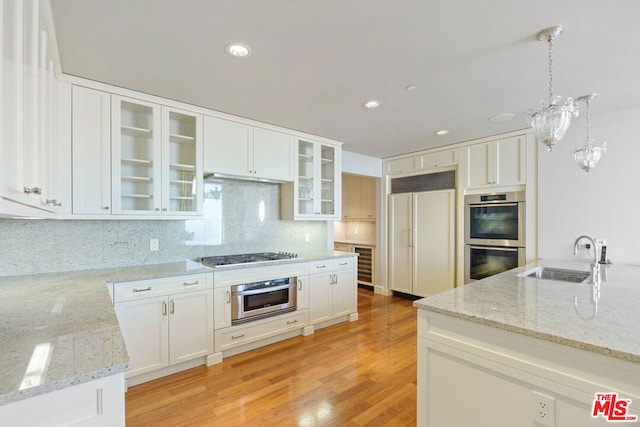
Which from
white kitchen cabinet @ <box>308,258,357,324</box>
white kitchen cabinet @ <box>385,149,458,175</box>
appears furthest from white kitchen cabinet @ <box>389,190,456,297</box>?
white kitchen cabinet @ <box>308,258,357,324</box>

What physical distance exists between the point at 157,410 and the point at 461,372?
2.02 m

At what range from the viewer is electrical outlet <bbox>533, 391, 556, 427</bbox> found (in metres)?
1.15

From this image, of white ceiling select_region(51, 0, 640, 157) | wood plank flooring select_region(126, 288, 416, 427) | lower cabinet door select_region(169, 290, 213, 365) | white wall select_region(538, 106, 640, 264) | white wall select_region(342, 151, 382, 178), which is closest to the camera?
white ceiling select_region(51, 0, 640, 157)

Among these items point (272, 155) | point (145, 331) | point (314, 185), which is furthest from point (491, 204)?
point (145, 331)

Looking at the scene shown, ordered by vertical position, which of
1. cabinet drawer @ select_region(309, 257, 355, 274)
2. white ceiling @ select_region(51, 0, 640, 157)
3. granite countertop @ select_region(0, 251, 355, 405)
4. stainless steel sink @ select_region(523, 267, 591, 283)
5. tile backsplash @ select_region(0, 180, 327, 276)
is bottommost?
cabinet drawer @ select_region(309, 257, 355, 274)

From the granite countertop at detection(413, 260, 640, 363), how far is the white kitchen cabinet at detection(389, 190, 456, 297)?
223 centimetres

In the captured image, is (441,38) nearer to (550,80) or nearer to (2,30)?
(550,80)

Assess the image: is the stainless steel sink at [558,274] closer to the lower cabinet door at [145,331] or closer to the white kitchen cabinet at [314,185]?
the white kitchen cabinet at [314,185]

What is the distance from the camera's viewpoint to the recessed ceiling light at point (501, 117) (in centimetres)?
306

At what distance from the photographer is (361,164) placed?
482 cm

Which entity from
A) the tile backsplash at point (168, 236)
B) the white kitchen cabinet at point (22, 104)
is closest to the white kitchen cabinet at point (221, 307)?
the tile backsplash at point (168, 236)

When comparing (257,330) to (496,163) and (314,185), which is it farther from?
(496,163)

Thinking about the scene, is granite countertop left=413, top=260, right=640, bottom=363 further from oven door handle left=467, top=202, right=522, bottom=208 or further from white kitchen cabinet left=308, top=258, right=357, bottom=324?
white kitchen cabinet left=308, top=258, right=357, bottom=324

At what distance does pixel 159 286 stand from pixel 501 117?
146 inches
